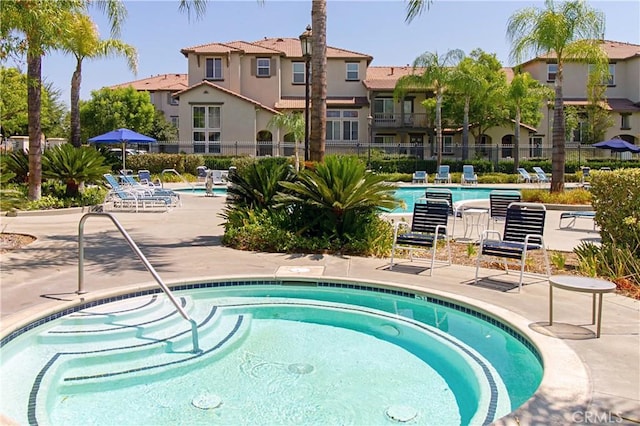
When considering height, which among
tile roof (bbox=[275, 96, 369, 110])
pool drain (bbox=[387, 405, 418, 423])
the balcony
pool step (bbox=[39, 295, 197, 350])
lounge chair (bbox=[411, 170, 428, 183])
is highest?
tile roof (bbox=[275, 96, 369, 110])

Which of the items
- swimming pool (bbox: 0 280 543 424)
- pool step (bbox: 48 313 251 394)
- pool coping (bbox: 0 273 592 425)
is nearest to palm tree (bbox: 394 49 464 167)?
pool coping (bbox: 0 273 592 425)

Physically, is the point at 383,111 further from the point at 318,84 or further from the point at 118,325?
the point at 118,325

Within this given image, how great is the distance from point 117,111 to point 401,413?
158ft

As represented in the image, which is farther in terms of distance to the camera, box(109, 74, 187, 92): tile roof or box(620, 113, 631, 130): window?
box(109, 74, 187, 92): tile roof

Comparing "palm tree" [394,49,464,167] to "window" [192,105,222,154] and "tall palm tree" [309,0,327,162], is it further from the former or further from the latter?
"tall palm tree" [309,0,327,162]

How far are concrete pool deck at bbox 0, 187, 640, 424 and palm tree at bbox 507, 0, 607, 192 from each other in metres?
7.41

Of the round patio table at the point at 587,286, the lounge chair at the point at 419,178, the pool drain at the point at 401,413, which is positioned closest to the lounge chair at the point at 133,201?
the round patio table at the point at 587,286

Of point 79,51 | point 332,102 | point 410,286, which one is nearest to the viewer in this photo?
point 410,286

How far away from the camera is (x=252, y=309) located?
24.8 feet

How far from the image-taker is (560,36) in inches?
759

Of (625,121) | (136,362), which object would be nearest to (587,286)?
(136,362)

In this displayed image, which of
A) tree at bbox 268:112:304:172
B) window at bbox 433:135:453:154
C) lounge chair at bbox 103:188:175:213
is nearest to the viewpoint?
lounge chair at bbox 103:188:175:213

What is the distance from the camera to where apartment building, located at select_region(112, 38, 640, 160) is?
138 ft

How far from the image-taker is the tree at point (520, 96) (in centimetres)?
3669
